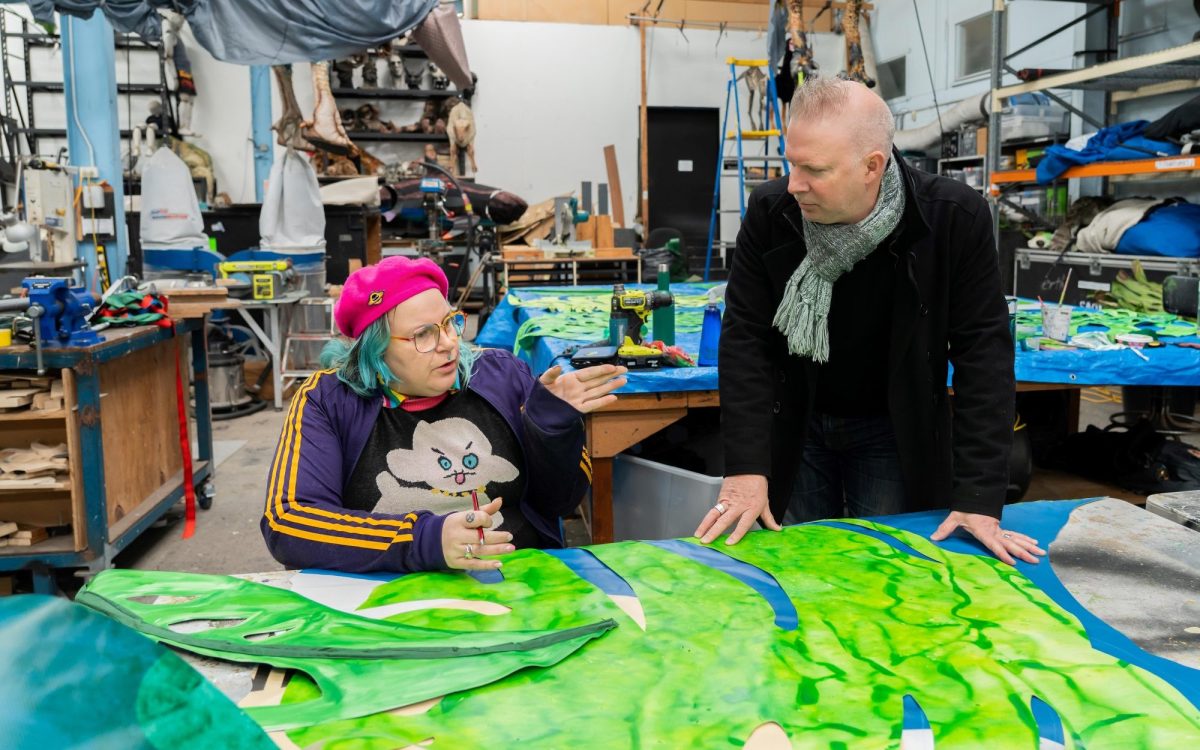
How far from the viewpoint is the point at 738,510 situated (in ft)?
5.29

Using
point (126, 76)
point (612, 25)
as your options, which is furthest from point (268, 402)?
point (612, 25)

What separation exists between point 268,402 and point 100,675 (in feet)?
19.0

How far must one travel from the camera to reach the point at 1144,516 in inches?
65.4

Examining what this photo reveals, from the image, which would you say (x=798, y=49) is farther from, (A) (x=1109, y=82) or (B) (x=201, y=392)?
(B) (x=201, y=392)

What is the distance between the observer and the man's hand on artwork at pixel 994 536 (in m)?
1.49

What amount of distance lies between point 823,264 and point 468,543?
0.83m

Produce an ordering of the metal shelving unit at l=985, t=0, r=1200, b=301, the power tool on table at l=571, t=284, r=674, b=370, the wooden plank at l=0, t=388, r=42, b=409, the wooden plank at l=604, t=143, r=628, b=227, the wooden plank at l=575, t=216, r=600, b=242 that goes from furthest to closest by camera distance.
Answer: the wooden plank at l=604, t=143, r=628, b=227
the wooden plank at l=575, t=216, r=600, b=242
the metal shelving unit at l=985, t=0, r=1200, b=301
the wooden plank at l=0, t=388, r=42, b=409
the power tool on table at l=571, t=284, r=674, b=370

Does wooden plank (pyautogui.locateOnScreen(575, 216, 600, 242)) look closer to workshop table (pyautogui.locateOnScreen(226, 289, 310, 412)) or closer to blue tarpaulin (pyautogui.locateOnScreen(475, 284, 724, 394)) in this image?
workshop table (pyautogui.locateOnScreen(226, 289, 310, 412))

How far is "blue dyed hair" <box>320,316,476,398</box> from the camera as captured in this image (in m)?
1.74

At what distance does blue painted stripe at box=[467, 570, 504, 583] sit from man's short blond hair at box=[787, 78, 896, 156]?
2.86 feet

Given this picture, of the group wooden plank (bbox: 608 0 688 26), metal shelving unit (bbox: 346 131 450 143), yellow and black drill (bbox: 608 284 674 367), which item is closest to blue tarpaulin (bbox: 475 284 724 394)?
yellow and black drill (bbox: 608 284 674 367)

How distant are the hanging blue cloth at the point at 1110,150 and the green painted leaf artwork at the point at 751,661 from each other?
5.76 metres

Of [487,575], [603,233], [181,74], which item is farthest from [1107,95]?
[181,74]

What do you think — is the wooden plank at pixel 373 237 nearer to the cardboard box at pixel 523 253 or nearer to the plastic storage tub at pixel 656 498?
the cardboard box at pixel 523 253
